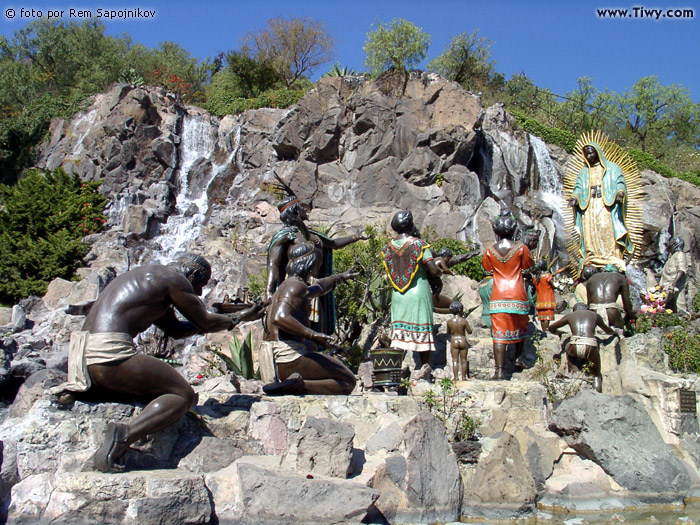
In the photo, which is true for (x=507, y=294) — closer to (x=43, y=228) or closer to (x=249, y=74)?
(x=43, y=228)

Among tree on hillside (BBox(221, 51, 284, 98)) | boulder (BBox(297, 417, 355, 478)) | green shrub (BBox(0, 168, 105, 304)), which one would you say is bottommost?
boulder (BBox(297, 417, 355, 478))

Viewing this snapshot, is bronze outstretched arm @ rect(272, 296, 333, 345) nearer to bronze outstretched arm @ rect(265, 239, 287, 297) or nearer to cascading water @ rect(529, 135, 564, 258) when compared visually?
bronze outstretched arm @ rect(265, 239, 287, 297)

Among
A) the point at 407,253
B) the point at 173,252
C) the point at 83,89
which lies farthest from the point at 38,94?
the point at 407,253

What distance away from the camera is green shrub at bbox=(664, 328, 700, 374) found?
9227mm

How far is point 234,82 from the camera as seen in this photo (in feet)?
123

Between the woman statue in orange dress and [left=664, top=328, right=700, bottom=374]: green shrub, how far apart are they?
2.85 metres

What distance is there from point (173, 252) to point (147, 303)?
18844mm

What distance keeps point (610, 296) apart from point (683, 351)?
1294 mm

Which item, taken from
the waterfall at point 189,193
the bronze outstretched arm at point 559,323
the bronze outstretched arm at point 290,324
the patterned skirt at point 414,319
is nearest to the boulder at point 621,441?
the bronze outstretched arm at point 559,323

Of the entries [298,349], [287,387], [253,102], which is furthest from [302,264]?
[253,102]

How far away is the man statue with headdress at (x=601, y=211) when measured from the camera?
1148 centimetres

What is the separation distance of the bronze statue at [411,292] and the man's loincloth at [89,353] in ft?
13.7

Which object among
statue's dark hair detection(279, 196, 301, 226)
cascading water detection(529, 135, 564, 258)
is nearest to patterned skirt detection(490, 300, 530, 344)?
statue's dark hair detection(279, 196, 301, 226)

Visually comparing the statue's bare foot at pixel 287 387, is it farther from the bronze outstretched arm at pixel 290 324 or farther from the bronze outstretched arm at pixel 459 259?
the bronze outstretched arm at pixel 459 259
